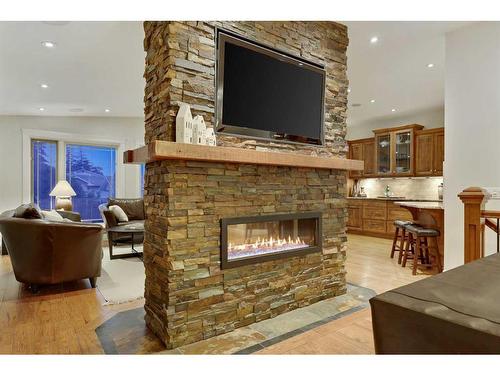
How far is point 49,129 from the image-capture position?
6543mm

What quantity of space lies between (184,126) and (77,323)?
1849 millimetres

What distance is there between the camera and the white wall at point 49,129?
612 cm

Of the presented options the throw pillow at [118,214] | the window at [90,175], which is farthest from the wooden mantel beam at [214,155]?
the window at [90,175]

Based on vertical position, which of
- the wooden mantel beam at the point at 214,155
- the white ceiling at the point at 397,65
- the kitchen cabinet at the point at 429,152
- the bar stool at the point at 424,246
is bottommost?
the bar stool at the point at 424,246

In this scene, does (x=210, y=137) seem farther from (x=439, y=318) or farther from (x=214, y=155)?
(x=439, y=318)

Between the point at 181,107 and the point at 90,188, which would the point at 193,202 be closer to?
the point at 181,107

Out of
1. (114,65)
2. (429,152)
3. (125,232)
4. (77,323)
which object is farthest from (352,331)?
(429,152)

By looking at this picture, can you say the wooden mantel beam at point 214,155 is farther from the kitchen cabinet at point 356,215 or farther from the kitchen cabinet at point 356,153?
the kitchen cabinet at point 356,153

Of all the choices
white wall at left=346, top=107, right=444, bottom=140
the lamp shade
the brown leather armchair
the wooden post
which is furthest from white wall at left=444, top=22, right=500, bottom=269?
the lamp shade

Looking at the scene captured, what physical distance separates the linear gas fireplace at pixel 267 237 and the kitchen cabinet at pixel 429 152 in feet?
15.0

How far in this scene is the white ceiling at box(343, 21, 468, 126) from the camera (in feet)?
11.5

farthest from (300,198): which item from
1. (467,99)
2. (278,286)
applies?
(467,99)

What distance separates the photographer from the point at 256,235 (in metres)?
2.70

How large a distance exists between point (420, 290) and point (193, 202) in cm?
157
